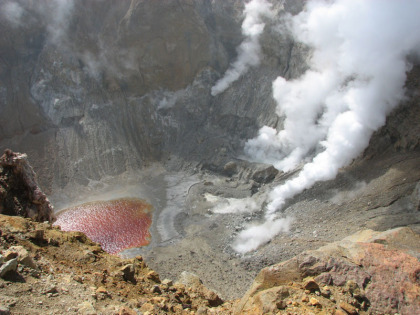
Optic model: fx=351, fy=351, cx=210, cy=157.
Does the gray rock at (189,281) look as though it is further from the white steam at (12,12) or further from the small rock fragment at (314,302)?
the white steam at (12,12)

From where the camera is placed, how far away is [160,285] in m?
9.69

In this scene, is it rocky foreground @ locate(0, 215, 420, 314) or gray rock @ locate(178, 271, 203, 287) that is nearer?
rocky foreground @ locate(0, 215, 420, 314)

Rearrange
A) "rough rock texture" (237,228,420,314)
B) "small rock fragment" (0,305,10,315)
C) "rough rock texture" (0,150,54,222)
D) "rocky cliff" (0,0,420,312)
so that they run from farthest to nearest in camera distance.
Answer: "rocky cliff" (0,0,420,312), "rough rock texture" (0,150,54,222), "rough rock texture" (237,228,420,314), "small rock fragment" (0,305,10,315)

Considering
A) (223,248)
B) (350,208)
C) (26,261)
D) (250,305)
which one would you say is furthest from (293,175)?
(26,261)

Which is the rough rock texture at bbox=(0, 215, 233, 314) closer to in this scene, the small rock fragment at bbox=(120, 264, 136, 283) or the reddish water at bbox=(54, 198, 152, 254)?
the small rock fragment at bbox=(120, 264, 136, 283)

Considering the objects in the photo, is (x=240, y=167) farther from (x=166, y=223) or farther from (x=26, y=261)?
(x=26, y=261)

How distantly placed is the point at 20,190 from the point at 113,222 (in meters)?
19.7

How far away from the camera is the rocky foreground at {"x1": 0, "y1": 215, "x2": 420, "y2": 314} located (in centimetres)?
676

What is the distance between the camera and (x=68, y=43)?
4634 centimetres

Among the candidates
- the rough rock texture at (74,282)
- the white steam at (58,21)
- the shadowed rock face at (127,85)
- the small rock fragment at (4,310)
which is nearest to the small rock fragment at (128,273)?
the rough rock texture at (74,282)

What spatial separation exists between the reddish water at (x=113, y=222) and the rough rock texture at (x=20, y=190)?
48.1 ft

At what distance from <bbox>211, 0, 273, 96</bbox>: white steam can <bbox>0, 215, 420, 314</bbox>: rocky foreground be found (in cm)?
3990

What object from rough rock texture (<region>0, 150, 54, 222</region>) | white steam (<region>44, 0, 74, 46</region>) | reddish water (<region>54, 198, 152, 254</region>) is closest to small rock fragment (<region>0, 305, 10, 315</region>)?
rough rock texture (<region>0, 150, 54, 222</region>)

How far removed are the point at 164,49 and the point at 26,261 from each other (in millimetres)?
44737
